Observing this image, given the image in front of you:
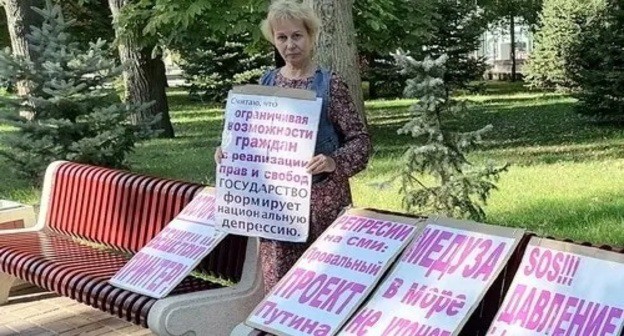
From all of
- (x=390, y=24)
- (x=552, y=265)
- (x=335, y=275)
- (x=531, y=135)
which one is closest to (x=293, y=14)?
(x=335, y=275)


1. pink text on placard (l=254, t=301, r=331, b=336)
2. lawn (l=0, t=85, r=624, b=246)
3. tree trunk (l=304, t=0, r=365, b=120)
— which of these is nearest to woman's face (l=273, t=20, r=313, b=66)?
pink text on placard (l=254, t=301, r=331, b=336)

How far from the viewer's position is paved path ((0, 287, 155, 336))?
5.35 meters

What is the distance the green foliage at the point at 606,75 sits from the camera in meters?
16.6

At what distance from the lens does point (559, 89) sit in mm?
25891

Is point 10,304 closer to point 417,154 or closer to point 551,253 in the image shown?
point 417,154

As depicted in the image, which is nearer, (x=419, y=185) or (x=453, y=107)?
(x=453, y=107)

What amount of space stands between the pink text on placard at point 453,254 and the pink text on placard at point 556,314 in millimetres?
173

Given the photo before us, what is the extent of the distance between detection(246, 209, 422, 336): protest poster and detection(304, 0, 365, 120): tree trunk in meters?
3.88

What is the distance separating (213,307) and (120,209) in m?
1.62

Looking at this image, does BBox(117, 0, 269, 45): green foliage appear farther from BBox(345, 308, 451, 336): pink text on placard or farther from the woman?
BBox(345, 308, 451, 336): pink text on placard

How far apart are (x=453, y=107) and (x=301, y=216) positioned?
2431 mm

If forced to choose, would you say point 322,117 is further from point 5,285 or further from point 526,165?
point 526,165

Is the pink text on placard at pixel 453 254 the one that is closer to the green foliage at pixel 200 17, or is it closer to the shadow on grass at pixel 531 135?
the shadow on grass at pixel 531 135

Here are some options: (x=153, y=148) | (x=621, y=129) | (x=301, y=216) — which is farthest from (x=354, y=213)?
(x=621, y=129)
